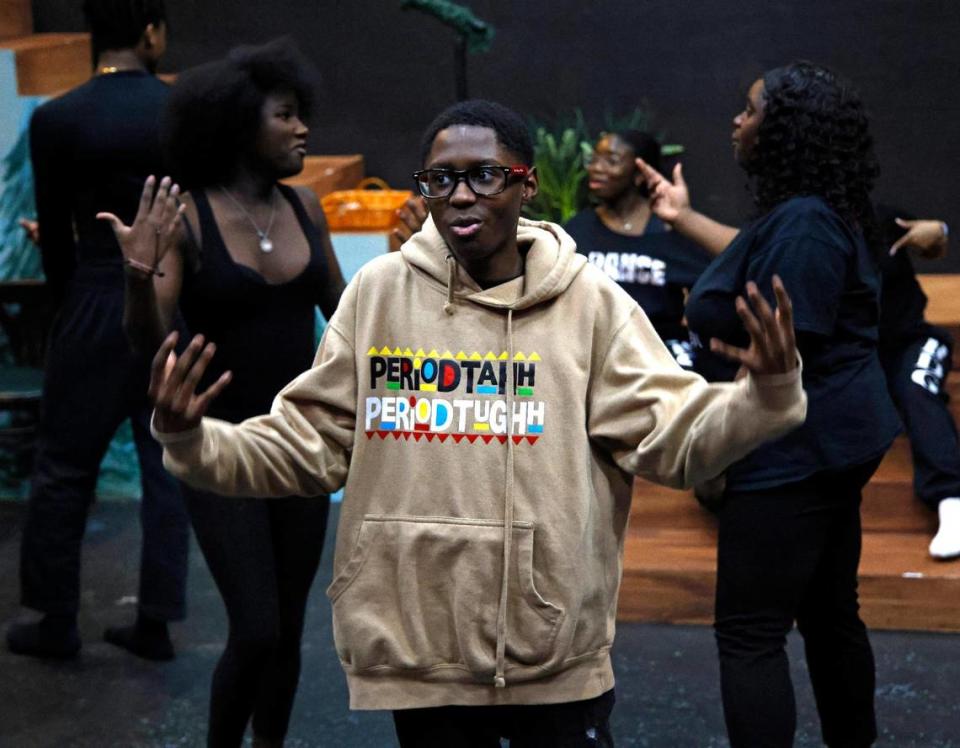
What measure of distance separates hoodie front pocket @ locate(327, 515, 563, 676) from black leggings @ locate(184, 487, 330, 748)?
93cm

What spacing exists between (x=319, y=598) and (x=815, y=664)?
2256 mm

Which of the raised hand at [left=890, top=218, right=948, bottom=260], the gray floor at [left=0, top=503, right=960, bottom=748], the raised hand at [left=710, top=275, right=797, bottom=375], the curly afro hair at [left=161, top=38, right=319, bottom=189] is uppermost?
the curly afro hair at [left=161, top=38, right=319, bottom=189]

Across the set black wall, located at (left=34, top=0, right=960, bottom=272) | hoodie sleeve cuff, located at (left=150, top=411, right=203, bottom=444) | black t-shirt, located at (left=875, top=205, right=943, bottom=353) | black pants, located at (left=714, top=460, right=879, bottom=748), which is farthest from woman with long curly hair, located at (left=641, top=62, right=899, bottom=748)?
black wall, located at (left=34, top=0, right=960, bottom=272)

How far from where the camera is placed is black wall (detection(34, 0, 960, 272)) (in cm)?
762

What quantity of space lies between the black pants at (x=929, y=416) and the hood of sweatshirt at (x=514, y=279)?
300 cm

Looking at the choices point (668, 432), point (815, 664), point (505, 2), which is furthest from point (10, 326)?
point (668, 432)

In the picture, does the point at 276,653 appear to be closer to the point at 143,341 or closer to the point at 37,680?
the point at 143,341

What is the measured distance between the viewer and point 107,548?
20.4 ft

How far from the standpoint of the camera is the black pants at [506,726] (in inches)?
106

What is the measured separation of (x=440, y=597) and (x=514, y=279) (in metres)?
0.56

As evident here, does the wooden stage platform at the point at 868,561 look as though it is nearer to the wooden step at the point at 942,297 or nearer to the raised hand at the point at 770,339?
the wooden step at the point at 942,297

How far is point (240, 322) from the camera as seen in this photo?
3.62m

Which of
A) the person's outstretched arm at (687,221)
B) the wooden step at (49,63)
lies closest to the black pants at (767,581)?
the person's outstretched arm at (687,221)

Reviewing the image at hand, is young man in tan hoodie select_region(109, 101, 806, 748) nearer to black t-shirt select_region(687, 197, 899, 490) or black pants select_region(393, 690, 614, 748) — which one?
black pants select_region(393, 690, 614, 748)
